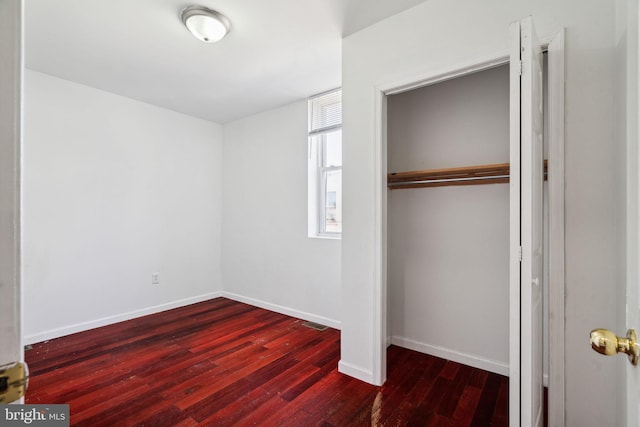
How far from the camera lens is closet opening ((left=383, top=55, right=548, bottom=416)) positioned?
2.28 meters

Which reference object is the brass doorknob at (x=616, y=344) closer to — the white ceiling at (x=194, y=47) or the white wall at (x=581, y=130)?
the white wall at (x=581, y=130)

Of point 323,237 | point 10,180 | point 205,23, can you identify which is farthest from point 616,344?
point 323,237

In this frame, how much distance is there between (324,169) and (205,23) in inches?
72.4

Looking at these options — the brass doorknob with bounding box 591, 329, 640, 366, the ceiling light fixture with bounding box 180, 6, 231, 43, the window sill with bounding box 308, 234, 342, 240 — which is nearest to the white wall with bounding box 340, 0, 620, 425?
the brass doorknob with bounding box 591, 329, 640, 366

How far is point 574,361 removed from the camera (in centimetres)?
151

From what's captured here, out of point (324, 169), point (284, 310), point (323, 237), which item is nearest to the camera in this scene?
point (323, 237)

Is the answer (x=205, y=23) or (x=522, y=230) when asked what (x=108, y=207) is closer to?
(x=205, y=23)

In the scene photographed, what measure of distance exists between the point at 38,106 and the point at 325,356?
3.51m

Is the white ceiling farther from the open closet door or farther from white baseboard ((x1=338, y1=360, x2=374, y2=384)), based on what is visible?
white baseboard ((x1=338, y1=360, x2=374, y2=384))

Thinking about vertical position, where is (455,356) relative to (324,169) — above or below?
below

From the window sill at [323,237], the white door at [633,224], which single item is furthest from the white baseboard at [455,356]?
the white door at [633,224]

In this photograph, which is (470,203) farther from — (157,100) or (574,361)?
(157,100)

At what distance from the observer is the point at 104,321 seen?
10.7ft

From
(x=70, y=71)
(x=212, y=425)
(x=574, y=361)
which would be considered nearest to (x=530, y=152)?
(x=574, y=361)
